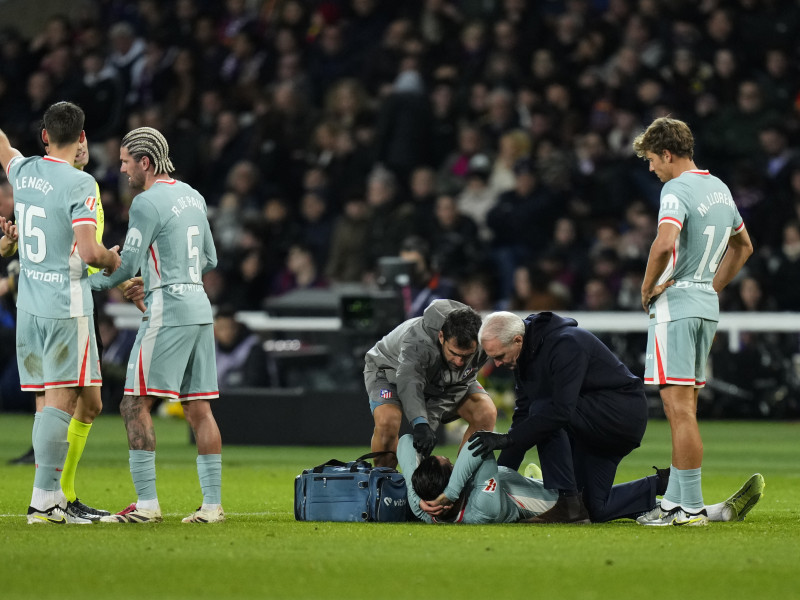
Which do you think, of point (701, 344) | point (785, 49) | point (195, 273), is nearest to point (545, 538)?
point (701, 344)

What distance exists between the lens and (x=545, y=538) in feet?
23.7

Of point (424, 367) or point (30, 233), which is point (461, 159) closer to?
point (424, 367)

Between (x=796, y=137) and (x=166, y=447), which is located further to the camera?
(x=796, y=137)

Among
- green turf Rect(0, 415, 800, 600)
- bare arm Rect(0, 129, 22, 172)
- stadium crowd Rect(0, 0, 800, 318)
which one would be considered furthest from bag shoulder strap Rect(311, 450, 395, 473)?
stadium crowd Rect(0, 0, 800, 318)

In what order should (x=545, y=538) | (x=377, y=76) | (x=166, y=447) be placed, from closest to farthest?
(x=545, y=538) < (x=166, y=447) < (x=377, y=76)

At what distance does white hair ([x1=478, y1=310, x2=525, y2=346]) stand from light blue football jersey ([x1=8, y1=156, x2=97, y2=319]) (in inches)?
83.6

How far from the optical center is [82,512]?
8.09 m

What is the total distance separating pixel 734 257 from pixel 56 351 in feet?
12.6

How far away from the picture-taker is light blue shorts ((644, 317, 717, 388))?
7.86 m

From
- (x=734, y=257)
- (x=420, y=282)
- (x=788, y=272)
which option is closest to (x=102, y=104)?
(x=420, y=282)

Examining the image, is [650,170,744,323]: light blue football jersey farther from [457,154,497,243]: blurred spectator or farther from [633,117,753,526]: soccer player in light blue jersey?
[457,154,497,243]: blurred spectator

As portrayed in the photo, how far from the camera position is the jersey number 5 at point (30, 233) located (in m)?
7.77

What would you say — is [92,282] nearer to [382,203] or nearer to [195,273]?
[195,273]

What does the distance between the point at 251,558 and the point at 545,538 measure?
1584mm
